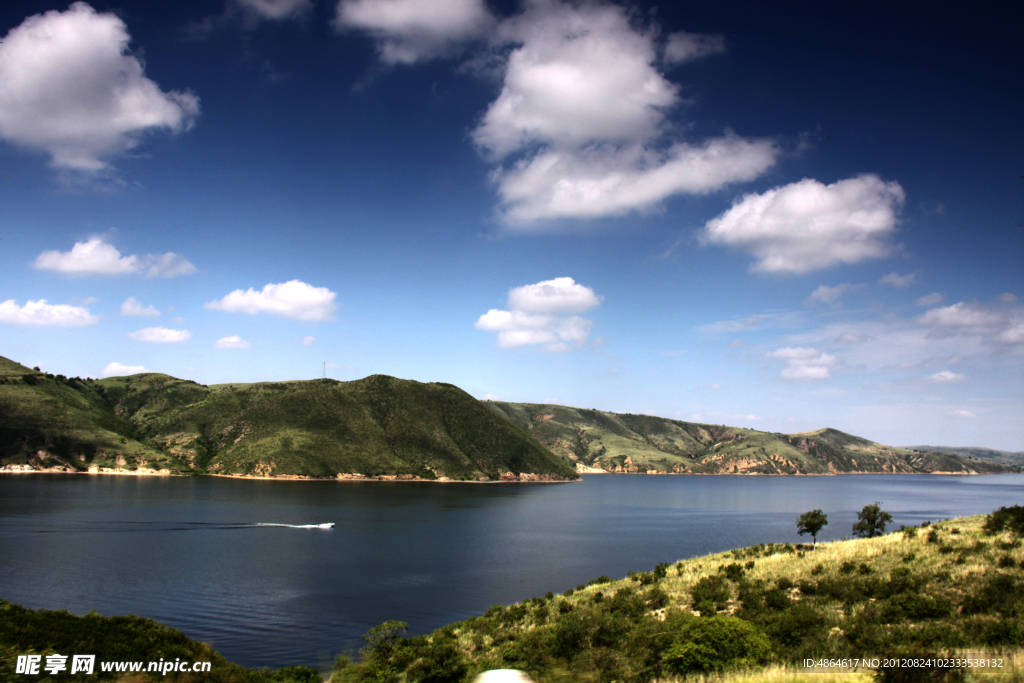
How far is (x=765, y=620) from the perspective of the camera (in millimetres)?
21578

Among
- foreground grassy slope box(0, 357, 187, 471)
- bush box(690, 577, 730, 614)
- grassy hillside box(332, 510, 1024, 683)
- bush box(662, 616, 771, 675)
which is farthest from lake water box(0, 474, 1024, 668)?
bush box(662, 616, 771, 675)

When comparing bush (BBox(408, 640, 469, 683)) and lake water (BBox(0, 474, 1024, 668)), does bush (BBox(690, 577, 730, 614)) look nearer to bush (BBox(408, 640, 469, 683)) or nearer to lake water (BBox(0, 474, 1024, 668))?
bush (BBox(408, 640, 469, 683))

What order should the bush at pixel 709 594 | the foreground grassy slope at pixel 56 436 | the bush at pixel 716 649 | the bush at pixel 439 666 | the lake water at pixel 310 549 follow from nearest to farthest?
the bush at pixel 716 649, the bush at pixel 439 666, the bush at pixel 709 594, the lake water at pixel 310 549, the foreground grassy slope at pixel 56 436

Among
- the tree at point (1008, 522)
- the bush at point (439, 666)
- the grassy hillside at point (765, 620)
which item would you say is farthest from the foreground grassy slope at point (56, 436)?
the tree at point (1008, 522)

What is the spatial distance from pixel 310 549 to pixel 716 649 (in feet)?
224

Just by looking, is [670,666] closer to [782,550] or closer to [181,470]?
[782,550]

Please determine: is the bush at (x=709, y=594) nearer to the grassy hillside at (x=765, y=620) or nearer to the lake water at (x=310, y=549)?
the grassy hillside at (x=765, y=620)

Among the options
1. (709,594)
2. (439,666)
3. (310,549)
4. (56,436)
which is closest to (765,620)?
(709,594)

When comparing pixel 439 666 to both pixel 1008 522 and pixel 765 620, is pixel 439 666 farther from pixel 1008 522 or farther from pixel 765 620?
pixel 1008 522

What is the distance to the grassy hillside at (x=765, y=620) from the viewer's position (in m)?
17.5

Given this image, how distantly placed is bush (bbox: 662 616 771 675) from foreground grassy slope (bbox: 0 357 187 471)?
194903mm

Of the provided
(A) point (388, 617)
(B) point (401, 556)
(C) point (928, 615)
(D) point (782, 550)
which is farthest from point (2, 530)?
(C) point (928, 615)

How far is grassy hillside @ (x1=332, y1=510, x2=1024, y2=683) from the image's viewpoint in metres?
17.5

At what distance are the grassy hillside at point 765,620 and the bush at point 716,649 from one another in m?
0.04
